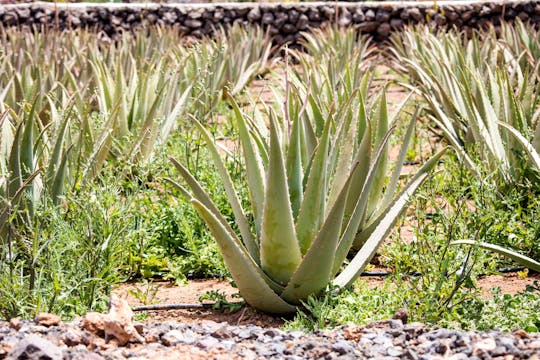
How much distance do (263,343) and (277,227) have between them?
613mm

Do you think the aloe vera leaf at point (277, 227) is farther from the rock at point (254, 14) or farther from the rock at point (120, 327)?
the rock at point (254, 14)

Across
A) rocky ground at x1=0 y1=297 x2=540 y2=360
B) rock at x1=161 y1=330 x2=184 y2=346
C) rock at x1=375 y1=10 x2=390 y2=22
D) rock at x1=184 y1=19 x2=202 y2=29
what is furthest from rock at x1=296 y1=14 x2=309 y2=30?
rock at x1=161 y1=330 x2=184 y2=346

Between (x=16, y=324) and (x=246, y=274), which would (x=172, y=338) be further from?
(x=246, y=274)

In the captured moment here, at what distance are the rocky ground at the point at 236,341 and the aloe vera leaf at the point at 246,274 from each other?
393mm

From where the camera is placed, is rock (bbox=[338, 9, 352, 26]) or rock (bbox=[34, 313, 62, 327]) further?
rock (bbox=[338, 9, 352, 26])

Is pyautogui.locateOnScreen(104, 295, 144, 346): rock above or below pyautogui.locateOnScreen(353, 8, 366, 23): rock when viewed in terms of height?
below

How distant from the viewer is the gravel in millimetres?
2264

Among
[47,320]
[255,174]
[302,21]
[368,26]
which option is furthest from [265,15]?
[47,320]

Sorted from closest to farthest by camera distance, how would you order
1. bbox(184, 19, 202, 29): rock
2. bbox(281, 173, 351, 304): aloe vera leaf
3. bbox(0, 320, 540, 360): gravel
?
bbox(0, 320, 540, 360): gravel
bbox(281, 173, 351, 304): aloe vera leaf
bbox(184, 19, 202, 29): rock

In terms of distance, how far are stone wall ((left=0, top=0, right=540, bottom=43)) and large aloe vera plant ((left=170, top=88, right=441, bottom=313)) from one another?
9082 mm

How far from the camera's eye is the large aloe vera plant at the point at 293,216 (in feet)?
9.48

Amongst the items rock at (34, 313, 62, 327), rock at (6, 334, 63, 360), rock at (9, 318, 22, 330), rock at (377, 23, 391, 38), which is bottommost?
rock at (9, 318, 22, 330)

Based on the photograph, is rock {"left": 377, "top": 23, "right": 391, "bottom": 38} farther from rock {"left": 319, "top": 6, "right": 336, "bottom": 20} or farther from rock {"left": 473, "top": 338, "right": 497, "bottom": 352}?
rock {"left": 473, "top": 338, "right": 497, "bottom": 352}

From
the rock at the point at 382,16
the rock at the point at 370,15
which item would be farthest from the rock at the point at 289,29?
the rock at the point at 382,16
